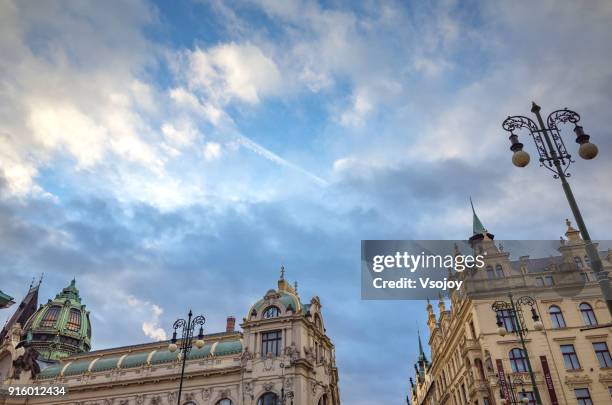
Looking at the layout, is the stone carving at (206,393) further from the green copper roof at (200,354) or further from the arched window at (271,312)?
the arched window at (271,312)

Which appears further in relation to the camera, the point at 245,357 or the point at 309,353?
the point at 309,353

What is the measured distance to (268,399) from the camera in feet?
138

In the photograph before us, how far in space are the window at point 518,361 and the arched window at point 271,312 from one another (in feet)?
75.2

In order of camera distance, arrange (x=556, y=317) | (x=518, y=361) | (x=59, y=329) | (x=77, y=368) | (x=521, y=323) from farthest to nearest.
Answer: (x=59, y=329) < (x=77, y=368) < (x=556, y=317) < (x=518, y=361) < (x=521, y=323)

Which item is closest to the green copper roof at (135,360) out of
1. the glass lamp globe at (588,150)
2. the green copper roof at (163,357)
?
the green copper roof at (163,357)

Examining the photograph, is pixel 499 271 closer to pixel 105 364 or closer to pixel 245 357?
pixel 245 357

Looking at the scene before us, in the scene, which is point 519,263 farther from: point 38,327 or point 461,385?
point 38,327

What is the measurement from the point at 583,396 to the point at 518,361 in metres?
5.24

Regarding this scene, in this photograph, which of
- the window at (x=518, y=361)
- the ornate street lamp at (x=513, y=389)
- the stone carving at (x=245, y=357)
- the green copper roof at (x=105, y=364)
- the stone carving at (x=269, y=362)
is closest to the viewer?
the ornate street lamp at (x=513, y=389)

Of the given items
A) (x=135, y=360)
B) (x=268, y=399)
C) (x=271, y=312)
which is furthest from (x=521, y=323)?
(x=135, y=360)

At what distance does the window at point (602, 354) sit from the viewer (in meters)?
36.8

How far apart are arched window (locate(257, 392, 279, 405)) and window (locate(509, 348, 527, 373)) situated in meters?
22.0

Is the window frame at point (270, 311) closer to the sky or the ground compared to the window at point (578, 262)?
closer to the ground

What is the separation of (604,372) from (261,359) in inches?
1211
